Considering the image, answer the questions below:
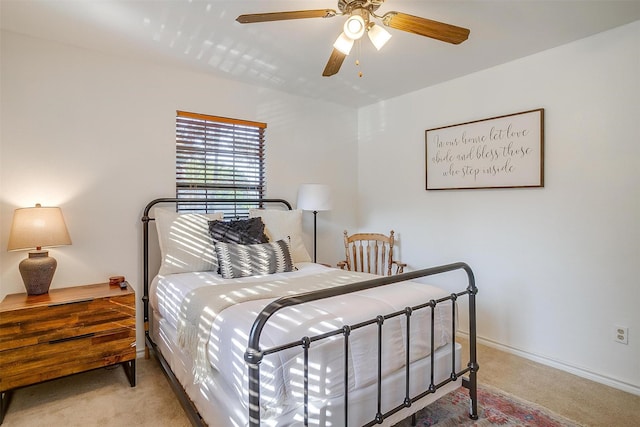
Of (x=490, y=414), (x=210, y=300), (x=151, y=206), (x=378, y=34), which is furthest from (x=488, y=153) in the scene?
(x=151, y=206)

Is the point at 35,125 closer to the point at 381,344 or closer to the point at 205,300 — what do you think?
the point at 205,300

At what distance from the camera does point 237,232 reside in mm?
2752

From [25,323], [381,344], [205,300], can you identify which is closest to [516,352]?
[381,344]

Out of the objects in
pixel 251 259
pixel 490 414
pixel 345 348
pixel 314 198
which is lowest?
pixel 490 414

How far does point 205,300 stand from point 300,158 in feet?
7.48

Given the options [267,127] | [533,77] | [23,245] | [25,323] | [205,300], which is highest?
[533,77]

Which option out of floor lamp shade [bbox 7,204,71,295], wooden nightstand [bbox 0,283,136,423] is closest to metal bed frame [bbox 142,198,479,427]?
wooden nightstand [bbox 0,283,136,423]

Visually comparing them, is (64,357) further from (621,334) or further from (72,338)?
(621,334)

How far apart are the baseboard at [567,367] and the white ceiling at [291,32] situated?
2397 millimetres

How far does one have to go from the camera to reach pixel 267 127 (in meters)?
3.57

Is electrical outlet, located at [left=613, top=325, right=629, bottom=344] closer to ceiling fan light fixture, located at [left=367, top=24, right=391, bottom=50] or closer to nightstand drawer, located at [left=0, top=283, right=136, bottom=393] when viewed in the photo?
ceiling fan light fixture, located at [left=367, top=24, right=391, bottom=50]

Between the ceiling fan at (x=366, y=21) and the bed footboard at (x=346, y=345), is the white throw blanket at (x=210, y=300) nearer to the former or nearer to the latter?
the bed footboard at (x=346, y=345)

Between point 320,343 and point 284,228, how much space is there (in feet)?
5.86

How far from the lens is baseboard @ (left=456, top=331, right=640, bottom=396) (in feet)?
7.67
